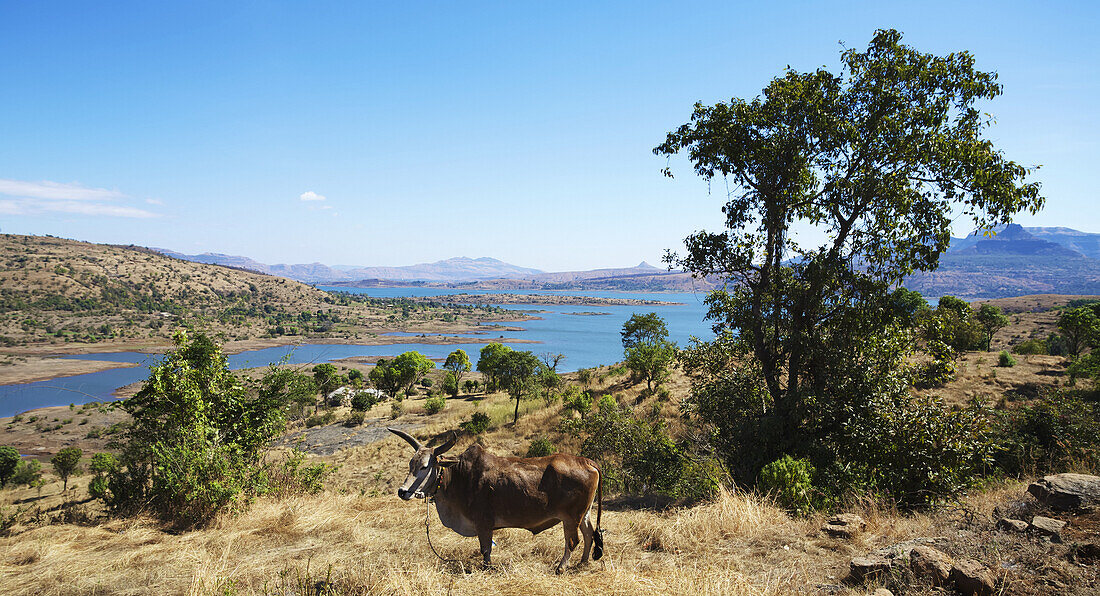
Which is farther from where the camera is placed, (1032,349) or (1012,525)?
(1032,349)

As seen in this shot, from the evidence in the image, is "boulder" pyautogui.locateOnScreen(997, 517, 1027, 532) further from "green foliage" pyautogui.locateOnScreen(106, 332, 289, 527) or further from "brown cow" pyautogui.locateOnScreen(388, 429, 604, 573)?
"green foliage" pyautogui.locateOnScreen(106, 332, 289, 527)

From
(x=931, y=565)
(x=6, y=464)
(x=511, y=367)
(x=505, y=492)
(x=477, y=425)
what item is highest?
(x=505, y=492)

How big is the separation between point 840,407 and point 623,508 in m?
4.41

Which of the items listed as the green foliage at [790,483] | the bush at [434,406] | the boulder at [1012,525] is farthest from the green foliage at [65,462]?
the boulder at [1012,525]

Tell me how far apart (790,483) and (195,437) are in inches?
396

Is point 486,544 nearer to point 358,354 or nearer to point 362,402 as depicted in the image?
point 362,402

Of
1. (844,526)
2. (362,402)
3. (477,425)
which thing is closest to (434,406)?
(362,402)

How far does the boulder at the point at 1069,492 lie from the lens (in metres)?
5.47

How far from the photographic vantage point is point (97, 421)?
52812 mm

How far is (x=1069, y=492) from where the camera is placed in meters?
5.59

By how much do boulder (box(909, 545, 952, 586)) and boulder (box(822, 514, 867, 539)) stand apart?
1417 millimetres


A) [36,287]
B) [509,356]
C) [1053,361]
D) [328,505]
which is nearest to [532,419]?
[509,356]

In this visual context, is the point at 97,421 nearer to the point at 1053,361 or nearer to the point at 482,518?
the point at 482,518

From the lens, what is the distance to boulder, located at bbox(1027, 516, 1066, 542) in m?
4.82
